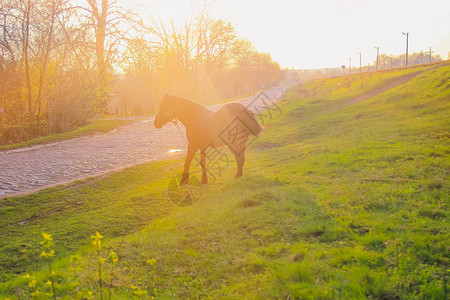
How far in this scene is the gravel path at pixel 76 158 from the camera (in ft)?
27.6

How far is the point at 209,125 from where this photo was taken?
708cm

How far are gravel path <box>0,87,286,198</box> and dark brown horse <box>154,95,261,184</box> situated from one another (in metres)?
3.22

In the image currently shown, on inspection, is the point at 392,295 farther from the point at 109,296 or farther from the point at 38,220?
the point at 38,220

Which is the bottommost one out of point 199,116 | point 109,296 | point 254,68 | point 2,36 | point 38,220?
point 38,220

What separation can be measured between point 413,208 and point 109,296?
153 inches

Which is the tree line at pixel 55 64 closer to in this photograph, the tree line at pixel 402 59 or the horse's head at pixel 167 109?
the horse's head at pixel 167 109

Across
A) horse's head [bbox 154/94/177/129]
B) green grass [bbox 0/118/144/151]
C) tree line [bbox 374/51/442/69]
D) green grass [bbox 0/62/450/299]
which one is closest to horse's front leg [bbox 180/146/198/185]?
green grass [bbox 0/62/450/299]

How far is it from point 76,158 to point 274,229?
961 centimetres

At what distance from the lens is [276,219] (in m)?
4.30

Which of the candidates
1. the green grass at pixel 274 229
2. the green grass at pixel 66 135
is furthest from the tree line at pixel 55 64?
the green grass at pixel 274 229

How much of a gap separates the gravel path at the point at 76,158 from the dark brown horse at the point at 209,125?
3224 millimetres

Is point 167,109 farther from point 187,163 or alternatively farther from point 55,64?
point 55,64

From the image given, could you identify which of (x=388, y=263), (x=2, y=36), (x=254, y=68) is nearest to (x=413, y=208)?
(x=388, y=263)

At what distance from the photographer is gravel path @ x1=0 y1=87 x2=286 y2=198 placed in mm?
8422
